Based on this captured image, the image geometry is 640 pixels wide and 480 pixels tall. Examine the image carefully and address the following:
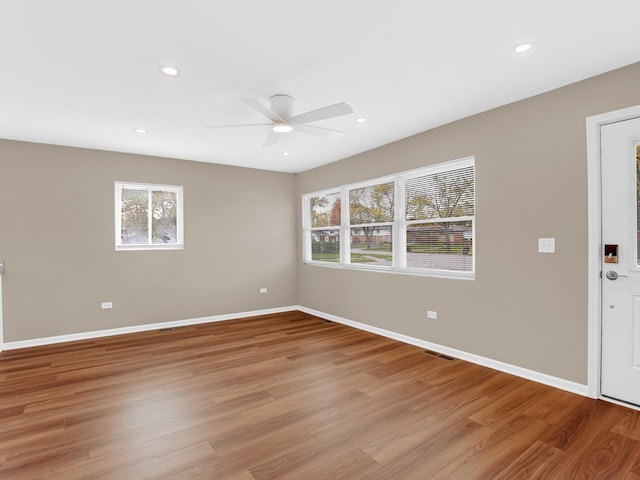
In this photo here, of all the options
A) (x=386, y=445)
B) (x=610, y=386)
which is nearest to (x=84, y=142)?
(x=386, y=445)

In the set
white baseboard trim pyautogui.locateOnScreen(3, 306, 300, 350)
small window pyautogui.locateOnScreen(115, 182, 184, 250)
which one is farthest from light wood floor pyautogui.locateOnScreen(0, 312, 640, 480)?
small window pyautogui.locateOnScreen(115, 182, 184, 250)

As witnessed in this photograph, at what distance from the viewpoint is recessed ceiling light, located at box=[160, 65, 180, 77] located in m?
2.54

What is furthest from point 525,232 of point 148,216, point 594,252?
point 148,216

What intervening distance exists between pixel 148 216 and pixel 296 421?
4.08 meters

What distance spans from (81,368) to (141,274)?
5.68ft

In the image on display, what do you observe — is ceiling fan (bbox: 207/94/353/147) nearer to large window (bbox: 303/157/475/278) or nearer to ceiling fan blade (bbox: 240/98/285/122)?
ceiling fan blade (bbox: 240/98/285/122)

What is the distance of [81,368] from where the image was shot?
3.54 metres

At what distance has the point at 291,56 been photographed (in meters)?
2.42

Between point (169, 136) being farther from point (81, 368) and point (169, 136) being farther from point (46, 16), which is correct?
point (81, 368)

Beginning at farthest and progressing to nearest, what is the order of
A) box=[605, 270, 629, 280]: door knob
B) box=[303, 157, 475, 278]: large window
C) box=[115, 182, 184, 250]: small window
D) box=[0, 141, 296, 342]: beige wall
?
box=[115, 182, 184, 250]: small window < box=[0, 141, 296, 342]: beige wall < box=[303, 157, 475, 278]: large window < box=[605, 270, 629, 280]: door knob

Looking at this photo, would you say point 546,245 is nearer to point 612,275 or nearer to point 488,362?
point 612,275

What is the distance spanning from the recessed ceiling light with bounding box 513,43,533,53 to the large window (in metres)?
1.38

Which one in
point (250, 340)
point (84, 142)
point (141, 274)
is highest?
point (84, 142)

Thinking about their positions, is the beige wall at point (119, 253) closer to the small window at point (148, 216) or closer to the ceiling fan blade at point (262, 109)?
the small window at point (148, 216)
